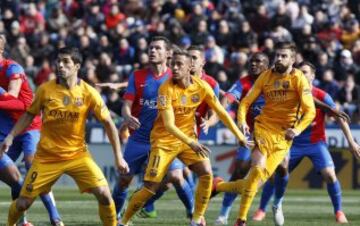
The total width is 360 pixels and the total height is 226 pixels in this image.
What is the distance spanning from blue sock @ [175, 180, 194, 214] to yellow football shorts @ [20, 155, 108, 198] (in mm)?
3044

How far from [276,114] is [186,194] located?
1685mm

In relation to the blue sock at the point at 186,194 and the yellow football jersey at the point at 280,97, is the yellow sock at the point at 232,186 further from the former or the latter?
the yellow football jersey at the point at 280,97

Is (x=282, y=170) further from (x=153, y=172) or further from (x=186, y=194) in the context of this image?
(x=153, y=172)

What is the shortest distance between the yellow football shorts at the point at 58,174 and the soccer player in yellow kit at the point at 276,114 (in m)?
2.39

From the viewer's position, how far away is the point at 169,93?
14.3 meters

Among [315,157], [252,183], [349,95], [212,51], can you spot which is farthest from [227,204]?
[212,51]

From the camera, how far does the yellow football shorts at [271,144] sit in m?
15.0

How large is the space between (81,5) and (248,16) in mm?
4914

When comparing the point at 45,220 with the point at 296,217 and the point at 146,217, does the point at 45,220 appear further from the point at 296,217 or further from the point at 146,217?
the point at 296,217

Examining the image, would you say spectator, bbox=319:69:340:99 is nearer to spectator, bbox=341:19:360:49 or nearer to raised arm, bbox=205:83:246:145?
spectator, bbox=341:19:360:49

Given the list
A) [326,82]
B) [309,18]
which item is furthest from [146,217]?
[309,18]

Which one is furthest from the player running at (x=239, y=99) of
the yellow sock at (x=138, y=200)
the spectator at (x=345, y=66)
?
the spectator at (x=345, y=66)

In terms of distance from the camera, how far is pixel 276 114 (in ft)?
50.4

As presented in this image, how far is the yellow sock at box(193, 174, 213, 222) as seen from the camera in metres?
14.7
